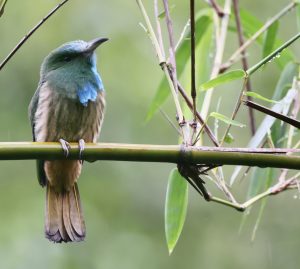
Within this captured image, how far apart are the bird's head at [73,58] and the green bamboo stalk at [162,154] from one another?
60.0 inches

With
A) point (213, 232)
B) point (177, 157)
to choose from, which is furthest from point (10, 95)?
point (177, 157)

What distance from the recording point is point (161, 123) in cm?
574

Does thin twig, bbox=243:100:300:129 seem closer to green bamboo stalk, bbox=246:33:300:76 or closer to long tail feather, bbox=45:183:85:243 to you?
green bamboo stalk, bbox=246:33:300:76

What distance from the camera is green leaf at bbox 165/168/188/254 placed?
90.4 inches

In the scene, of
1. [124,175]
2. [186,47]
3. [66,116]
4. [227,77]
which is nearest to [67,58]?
[66,116]

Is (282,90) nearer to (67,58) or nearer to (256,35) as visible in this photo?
(256,35)

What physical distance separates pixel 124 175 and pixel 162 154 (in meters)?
3.83

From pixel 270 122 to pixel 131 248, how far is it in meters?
3.13

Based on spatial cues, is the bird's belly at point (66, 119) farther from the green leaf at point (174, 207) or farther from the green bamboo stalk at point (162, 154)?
the green bamboo stalk at point (162, 154)

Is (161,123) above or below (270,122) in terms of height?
above

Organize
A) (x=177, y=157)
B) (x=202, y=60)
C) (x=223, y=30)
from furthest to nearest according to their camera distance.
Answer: (x=202, y=60) < (x=223, y=30) < (x=177, y=157)

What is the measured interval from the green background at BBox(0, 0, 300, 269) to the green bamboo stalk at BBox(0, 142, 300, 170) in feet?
10.7

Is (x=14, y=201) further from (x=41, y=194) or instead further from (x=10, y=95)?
(x=10, y=95)

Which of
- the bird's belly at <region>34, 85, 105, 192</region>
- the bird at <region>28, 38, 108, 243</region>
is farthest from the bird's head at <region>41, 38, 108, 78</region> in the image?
the bird's belly at <region>34, 85, 105, 192</region>
